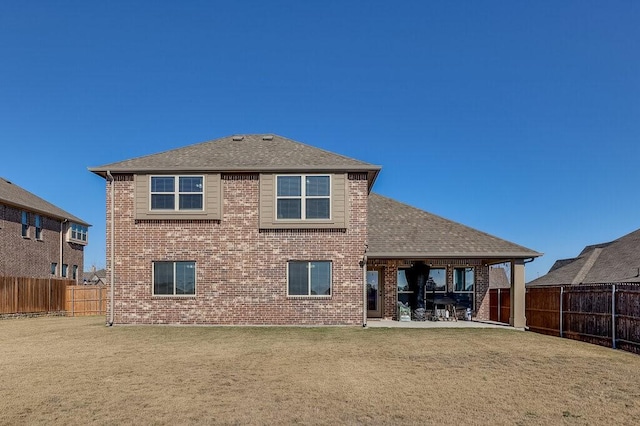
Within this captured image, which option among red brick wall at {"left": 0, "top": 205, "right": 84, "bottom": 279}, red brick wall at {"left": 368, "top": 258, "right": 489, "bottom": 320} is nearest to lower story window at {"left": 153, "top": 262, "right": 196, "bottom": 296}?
red brick wall at {"left": 368, "top": 258, "right": 489, "bottom": 320}

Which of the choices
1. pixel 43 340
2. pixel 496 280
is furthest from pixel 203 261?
pixel 496 280

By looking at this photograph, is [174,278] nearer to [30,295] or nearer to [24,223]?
[30,295]

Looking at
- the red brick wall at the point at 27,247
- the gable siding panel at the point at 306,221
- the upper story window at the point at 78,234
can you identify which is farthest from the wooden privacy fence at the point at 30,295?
the gable siding panel at the point at 306,221

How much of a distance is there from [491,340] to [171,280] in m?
10.8

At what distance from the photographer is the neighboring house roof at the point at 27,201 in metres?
26.0

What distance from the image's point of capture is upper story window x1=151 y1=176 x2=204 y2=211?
1636 cm

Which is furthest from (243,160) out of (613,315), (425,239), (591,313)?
(613,315)

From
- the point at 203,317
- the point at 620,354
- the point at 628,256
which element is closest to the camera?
the point at 620,354

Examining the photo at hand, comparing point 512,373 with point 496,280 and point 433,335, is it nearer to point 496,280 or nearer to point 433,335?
point 433,335

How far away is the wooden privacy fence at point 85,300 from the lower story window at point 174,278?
411 inches

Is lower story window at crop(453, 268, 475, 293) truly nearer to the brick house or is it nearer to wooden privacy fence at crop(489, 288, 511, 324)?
wooden privacy fence at crop(489, 288, 511, 324)

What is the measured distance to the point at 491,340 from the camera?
43.7 feet

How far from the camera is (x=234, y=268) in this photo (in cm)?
1625

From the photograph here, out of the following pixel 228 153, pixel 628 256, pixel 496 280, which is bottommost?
pixel 496 280
